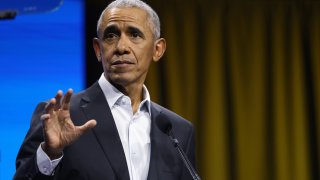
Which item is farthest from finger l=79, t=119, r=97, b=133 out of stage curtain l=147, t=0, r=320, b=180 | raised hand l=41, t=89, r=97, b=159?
stage curtain l=147, t=0, r=320, b=180

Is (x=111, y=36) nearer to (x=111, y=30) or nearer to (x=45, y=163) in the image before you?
(x=111, y=30)

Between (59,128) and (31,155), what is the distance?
0.18 m

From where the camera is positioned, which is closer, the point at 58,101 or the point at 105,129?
the point at 58,101

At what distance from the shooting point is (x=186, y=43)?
3643 mm

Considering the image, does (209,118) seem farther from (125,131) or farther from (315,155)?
(125,131)

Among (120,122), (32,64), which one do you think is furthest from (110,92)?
(32,64)

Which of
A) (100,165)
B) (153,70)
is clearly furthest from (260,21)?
(100,165)

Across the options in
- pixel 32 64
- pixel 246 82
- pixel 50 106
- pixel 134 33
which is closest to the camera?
pixel 50 106

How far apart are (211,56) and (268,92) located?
0.46 metres

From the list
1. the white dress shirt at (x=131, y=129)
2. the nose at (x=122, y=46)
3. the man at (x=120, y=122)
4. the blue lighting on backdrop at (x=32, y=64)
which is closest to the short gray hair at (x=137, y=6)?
the man at (x=120, y=122)

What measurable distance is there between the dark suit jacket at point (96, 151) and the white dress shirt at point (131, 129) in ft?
0.09

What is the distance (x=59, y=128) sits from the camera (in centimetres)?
150

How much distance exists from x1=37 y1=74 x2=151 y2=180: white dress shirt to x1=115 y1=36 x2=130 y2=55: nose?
0.13 m

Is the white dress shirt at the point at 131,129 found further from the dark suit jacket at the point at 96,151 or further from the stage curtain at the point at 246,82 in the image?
the stage curtain at the point at 246,82
